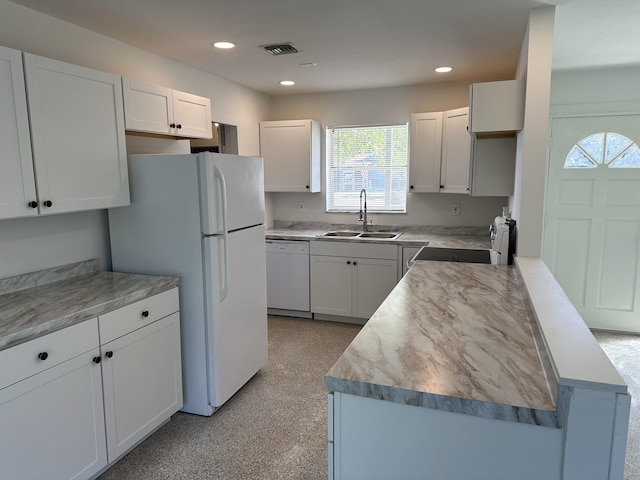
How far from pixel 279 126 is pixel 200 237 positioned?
2.41m

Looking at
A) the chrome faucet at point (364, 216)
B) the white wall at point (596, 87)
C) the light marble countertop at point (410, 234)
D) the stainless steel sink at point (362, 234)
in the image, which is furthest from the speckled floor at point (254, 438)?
the white wall at point (596, 87)

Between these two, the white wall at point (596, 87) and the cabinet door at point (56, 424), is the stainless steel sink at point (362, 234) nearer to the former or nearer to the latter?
the white wall at point (596, 87)

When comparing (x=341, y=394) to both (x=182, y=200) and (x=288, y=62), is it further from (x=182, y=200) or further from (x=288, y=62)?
(x=288, y=62)

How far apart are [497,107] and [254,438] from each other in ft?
8.09

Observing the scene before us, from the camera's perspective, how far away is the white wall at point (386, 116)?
424 cm

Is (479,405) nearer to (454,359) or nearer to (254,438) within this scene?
(454,359)

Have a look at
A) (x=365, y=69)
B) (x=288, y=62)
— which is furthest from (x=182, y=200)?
(x=365, y=69)

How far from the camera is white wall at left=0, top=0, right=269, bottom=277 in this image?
7.26ft

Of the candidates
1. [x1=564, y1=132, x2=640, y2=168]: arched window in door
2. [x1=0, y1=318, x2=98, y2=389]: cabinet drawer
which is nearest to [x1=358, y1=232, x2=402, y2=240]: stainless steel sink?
[x1=564, y1=132, x2=640, y2=168]: arched window in door

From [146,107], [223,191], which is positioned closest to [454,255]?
[223,191]

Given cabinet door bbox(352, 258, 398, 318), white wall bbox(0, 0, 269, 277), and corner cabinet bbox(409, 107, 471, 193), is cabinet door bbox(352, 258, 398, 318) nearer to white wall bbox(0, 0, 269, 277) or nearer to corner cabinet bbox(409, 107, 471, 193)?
corner cabinet bbox(409, 107, 471, 193)

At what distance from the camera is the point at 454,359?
1.38 meters

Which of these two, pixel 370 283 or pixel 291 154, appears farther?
pixel 291 154

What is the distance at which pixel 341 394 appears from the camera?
4.15ft
